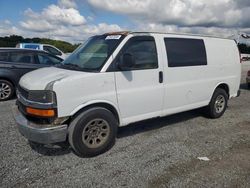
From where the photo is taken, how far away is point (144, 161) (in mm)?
4352

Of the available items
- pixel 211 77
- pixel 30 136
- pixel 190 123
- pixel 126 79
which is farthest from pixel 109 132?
pixel 211 77

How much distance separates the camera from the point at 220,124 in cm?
642

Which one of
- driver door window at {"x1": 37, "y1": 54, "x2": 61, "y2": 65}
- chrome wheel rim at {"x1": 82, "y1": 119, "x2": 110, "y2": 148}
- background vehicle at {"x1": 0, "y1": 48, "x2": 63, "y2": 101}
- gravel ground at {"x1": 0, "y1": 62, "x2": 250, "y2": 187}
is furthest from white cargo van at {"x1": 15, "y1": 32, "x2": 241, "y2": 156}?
driver door window at {"x1": 37, "y1": 54, "x2": 61, "y2": 65}

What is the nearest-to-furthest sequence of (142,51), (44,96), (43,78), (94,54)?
1. (44,96)
2. (43,78)
3. (94,54)
4. (142,51)

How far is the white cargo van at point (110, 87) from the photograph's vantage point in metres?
4.09

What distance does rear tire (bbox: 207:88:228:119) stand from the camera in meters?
6.61

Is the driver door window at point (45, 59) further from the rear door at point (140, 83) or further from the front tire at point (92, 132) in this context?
the front tire at point (92, 132)

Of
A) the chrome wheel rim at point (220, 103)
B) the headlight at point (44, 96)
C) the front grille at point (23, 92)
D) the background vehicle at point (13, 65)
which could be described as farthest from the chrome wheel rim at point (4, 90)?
the chrome wheel rim at point (220, 103)

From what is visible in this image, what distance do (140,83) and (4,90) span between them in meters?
5.75

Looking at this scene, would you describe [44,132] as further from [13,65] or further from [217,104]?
[13,65]

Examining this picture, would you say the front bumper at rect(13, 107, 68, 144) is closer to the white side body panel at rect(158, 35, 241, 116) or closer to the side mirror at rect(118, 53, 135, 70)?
the side mirror at rect(118, 53, 135, 70)

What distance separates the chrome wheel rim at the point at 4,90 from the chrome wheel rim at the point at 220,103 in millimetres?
6398

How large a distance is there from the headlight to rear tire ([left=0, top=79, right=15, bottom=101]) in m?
5.36

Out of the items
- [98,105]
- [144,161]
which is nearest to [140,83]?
[98,105]
